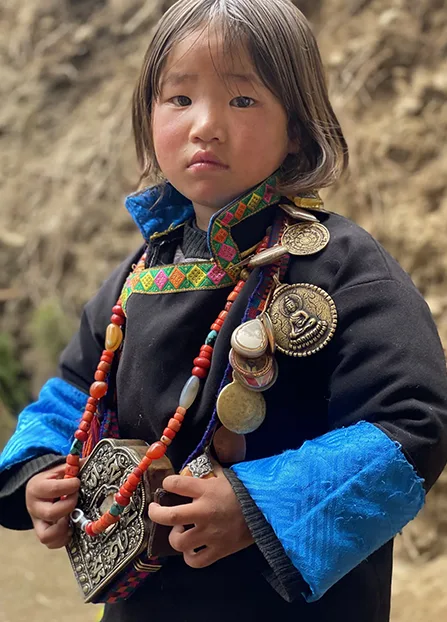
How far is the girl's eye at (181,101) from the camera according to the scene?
1.02 m

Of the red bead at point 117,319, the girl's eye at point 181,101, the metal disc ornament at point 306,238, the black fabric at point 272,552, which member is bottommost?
the black fabric at point 272,552

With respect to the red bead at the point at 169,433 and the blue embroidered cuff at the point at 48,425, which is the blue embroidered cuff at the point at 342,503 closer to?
the red bead at the point at 169,433

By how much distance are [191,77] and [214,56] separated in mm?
44

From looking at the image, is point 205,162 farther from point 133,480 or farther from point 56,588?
point 56,588

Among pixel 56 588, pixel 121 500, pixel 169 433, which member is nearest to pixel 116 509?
pixel 121 500

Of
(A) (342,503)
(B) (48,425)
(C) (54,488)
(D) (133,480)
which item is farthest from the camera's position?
(B) (48,425)

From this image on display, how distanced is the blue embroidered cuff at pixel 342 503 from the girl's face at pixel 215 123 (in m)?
0.37

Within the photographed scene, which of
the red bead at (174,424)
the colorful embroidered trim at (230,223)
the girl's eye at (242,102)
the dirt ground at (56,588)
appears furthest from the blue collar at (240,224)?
the dirt ground at (56,588)

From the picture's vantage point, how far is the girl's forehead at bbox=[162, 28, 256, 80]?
97cm

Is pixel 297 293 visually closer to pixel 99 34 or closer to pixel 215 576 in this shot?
pixel 215 576

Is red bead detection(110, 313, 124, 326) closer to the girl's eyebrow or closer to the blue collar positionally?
the blue collar

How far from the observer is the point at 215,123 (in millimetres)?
973

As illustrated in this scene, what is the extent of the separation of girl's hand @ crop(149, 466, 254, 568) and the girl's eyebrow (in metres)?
0.51

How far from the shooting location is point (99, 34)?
3871mm
